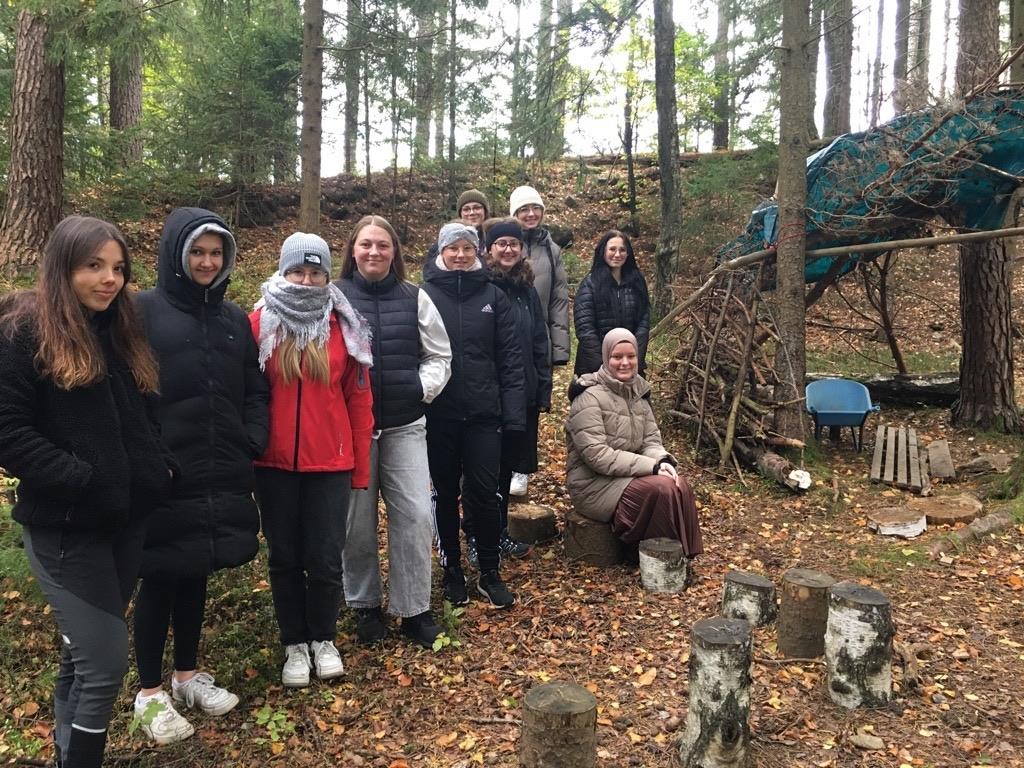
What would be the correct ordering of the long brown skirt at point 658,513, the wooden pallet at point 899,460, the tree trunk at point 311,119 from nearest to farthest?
the long brown skirt at point 658,513
the wooden pallet at point 899,460
the tree trunk at point 311,119

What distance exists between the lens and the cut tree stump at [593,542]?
4.69 meters

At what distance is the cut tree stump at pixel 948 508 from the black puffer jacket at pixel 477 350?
11.5ft

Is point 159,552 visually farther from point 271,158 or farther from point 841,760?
point 271,158

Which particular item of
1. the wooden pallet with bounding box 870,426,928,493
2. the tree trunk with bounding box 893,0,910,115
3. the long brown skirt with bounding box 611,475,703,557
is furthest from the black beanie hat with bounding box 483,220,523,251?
the tree trunk with bounding box 893,0,910,115

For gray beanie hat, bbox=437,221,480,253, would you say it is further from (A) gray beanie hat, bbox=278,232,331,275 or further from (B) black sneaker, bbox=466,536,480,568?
(B) black sneaker, bbox=466,536,480,568

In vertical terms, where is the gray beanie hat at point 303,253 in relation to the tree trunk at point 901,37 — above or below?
below

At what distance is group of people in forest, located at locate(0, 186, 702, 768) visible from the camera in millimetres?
2330

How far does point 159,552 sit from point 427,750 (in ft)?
4.43

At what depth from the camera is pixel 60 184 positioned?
29.3ft

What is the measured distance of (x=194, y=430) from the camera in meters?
2.80

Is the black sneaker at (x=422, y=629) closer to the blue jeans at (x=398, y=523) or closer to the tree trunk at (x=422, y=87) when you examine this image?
the blue jeans at (x=398, y=523)

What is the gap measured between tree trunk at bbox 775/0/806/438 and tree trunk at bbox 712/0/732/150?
9.14m

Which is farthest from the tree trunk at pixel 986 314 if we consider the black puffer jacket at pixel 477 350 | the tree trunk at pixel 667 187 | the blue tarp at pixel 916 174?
the black puffer jacket at pixel 477 350

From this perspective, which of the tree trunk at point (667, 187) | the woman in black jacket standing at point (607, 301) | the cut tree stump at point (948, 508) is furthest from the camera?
the tree trunk at point (667, 187)
